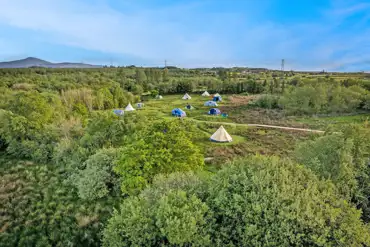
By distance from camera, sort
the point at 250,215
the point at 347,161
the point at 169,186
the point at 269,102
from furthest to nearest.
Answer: the point at 269,102, the point at 347,161, the point at 169,186, the point at 250,215

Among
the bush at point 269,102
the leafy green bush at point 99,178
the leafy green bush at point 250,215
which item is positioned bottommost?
the leafy green bush at point 99,178

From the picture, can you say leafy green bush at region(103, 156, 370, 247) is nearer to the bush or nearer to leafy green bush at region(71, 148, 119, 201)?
leafy green bush at region(71, 148, 119, 201)

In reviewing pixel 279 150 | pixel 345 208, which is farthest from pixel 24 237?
pixel 279 150

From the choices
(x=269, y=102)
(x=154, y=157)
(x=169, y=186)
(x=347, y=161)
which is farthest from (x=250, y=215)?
(x=269, y=102)

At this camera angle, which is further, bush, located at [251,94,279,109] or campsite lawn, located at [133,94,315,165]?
bush, located at [251,94,279,109]

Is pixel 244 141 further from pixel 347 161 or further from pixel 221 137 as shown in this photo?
pixel 347 161

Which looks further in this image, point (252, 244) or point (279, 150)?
point (279, 150)

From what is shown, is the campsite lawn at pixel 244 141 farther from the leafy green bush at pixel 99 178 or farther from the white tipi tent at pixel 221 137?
the leafy green bush at pixel 99 178

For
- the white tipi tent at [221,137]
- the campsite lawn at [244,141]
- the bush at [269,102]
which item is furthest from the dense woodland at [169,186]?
the bush at [269,102]

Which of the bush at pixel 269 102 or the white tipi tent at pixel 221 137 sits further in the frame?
the bush at pixel 269 102

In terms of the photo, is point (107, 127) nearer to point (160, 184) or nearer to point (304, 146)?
point (160, 184)

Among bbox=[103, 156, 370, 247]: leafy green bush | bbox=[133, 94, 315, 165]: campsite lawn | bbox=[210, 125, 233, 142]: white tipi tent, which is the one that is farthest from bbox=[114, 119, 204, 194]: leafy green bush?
bbox=[210, 125, 233, 142]: white tipi tent
